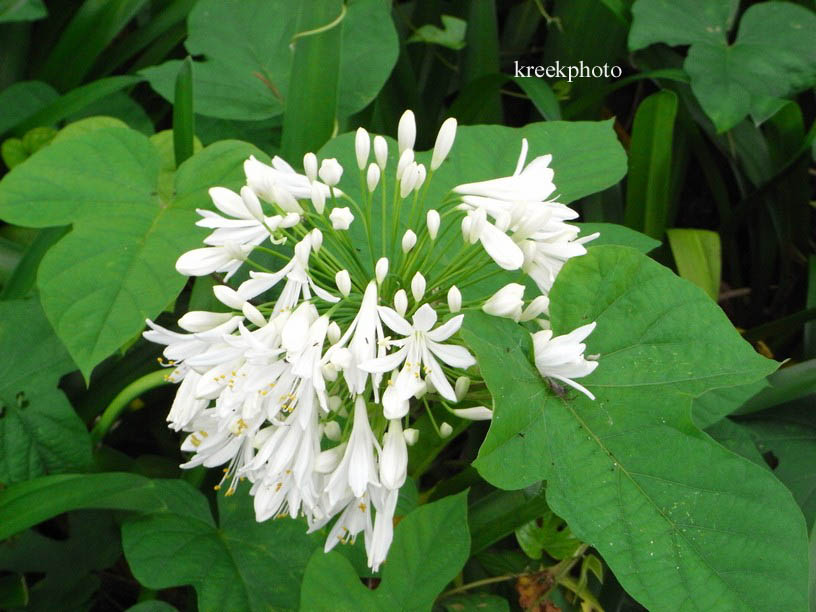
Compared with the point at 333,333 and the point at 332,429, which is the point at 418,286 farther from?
the point at 332,429

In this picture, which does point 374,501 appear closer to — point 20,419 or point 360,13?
point 20,419

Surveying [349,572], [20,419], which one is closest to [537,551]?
[349,572]

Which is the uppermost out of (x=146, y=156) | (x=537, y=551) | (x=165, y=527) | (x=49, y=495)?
(x=146, y=156)

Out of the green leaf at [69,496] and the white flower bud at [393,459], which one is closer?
the white flower bud at [393,459]

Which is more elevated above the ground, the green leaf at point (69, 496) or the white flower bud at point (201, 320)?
the white flower bud at point (201, 320)

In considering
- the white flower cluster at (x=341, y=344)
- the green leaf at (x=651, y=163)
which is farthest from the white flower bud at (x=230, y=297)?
the green leaf at (x=651, y=163)

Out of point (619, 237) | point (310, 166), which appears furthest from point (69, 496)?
point (619, 237)

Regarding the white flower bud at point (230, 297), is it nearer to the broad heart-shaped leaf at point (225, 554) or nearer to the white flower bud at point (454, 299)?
the white flower bud at point (454, 299)
